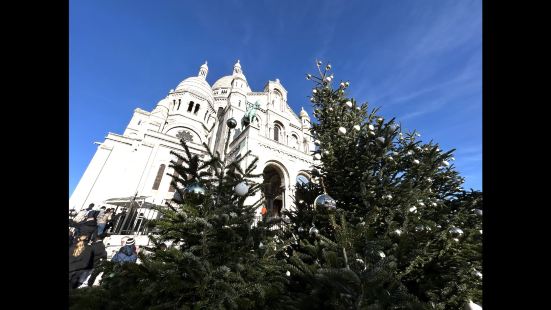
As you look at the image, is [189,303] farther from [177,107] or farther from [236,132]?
[177,107]

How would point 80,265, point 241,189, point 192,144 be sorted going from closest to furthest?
point 241,189 → point 80,265 → point 192,144

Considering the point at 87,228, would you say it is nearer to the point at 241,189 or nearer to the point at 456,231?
the point at 241,189

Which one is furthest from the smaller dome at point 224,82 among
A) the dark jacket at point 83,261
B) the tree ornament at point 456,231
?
the tree ornament at point 456,231

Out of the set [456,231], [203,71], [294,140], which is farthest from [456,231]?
[203,71]

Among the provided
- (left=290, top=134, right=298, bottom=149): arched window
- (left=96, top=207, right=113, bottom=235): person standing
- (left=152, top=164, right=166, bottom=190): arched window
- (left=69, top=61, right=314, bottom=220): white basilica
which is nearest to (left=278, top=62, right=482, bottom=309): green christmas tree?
(left=69, top=61, right=314, bottom=220): white basilica

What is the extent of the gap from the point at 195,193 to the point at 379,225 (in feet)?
14.2

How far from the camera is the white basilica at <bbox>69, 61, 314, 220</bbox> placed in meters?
19.0

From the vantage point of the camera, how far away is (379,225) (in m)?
5.53

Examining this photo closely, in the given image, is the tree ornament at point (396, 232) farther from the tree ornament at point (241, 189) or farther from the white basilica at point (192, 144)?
the white basilica at point (192, 144)

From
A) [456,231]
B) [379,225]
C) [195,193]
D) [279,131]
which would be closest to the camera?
[195,193]

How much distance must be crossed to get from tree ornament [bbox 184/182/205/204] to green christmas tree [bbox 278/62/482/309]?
1.79 metres

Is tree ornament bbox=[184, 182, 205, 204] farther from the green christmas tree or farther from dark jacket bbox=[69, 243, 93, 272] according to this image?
dark jacket bbox=[69, 243, 93, 272]
